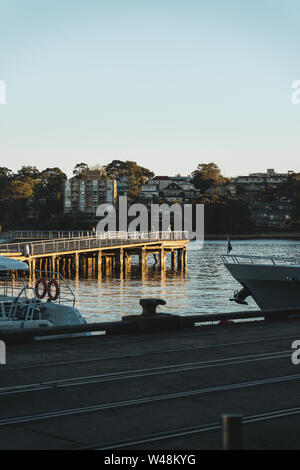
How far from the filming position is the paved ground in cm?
873

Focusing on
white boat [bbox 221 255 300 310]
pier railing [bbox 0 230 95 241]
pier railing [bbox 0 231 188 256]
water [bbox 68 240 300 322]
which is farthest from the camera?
pier railing [bbox 0 230 95 241]

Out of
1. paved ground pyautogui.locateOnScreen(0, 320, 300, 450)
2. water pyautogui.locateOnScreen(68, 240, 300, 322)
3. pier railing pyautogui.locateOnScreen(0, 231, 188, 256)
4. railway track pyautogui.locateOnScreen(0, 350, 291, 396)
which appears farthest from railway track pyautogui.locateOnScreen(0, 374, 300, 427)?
pier railing pyautogui.locateOnScreen(0, 231, 188, 256)

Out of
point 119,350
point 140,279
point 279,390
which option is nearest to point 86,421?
point 279,390

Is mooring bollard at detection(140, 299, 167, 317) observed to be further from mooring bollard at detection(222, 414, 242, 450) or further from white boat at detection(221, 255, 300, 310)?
white boat at detection(221, 255, 300, 310)

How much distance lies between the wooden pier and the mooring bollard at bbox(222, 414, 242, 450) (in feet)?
215

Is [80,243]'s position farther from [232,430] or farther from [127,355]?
Result: [232,430]

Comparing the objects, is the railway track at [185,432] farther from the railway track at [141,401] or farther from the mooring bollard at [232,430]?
the mooring bollard at [232,430]

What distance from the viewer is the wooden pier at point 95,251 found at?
76375mm

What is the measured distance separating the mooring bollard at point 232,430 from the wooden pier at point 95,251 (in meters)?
65.7
